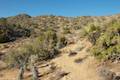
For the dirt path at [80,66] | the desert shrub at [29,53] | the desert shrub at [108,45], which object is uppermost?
the desert shrub at [108,45]

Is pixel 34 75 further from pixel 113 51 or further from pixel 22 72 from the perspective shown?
pixel 113 51

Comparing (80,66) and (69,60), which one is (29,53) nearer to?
(69,60)

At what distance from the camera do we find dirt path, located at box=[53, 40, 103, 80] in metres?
15.6

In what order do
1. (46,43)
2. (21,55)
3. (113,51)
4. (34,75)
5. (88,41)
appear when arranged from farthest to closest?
(46,43)
(88,41)
(21,55)
(113,51)
(34,75)

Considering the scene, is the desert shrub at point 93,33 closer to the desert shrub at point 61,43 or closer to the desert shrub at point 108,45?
the desert shrub at point 108,45

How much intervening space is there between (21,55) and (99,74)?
7.63 meters

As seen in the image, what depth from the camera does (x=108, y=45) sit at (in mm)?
18469

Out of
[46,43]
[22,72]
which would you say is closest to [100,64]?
[22,72]

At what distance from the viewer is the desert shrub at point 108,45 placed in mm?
17345

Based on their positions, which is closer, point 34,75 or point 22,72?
point 34,75

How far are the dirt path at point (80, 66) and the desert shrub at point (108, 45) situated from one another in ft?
2.00

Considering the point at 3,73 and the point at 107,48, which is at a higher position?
the point at 107,48

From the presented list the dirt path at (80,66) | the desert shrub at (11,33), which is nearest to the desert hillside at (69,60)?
the dirt path at (80,66)

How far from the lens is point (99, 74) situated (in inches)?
592
